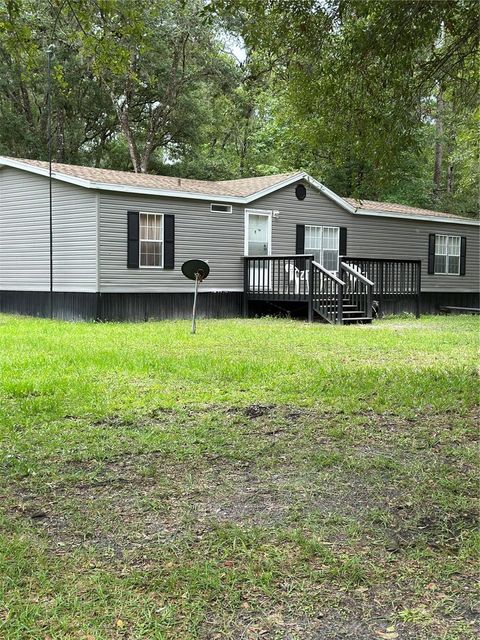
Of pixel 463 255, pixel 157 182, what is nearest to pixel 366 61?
pixel 157 182

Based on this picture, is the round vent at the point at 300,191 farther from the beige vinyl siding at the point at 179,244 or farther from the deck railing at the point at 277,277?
the deck railing at the point at 277,277

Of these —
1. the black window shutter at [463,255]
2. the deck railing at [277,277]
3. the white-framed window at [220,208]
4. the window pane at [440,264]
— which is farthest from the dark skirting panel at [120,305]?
the black window shutter at [463,255]

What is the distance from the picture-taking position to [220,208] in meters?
15.0

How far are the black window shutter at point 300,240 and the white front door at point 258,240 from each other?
812 mm

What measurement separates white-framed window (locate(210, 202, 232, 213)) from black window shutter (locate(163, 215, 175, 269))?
117cm

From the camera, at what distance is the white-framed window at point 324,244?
54.4 feet

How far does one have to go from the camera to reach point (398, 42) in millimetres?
5672

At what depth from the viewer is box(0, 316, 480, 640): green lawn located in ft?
7.14

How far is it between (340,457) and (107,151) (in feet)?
91.2

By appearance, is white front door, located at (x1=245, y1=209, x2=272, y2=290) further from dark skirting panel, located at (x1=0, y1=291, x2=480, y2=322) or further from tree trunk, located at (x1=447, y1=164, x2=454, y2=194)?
tree trunk, located at (x1=447, y1=164, x2=454, y2=194)

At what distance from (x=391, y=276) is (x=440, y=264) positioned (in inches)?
164

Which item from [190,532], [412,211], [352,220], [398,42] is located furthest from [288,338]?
[412,211]

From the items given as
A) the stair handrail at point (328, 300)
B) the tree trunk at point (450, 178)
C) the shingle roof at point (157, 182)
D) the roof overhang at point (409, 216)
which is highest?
the tree trunk at point (450, 178)

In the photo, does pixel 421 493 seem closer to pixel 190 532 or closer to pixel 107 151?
pixel 190 532
